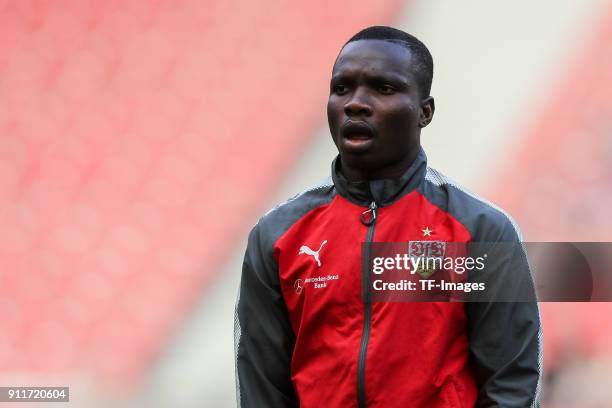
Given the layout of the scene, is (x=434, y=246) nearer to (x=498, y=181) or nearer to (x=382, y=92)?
(x=382, y=92)

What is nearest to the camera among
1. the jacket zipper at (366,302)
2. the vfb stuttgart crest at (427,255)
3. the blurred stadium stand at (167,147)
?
the jacket zipper at (366,302)

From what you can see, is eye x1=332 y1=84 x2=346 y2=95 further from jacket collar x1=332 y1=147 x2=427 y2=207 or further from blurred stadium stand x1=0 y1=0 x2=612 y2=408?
blurred stadium stand x1=0 y1=0 x2=612 y2=408

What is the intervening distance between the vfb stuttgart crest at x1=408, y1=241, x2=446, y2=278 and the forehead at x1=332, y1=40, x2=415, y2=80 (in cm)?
31

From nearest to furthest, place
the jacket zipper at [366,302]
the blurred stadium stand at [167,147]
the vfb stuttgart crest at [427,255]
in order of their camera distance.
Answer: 1. the jacket zipper at [366,302]
2. the vfb stuttgart crest at [427,255]
3. the blurred stadium stand at [167,147]

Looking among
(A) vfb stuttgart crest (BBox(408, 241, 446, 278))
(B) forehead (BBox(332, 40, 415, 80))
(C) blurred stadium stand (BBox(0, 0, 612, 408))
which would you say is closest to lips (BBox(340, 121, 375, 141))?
(B) forehead (BBox(332, 40, 415, 80))

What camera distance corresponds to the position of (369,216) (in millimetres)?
1921

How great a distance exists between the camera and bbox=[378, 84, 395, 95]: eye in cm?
193

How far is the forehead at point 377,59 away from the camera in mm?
1929

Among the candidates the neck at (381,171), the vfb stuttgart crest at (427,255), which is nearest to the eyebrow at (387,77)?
the neck at (381,171)

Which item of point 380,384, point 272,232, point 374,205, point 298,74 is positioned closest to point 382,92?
point 374,205

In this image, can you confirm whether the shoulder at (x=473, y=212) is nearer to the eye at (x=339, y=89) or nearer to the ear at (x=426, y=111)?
the ear at (x=426, y=111)

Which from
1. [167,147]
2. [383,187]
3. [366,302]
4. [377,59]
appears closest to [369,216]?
[383,187]

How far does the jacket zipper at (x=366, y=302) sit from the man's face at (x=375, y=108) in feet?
0.28

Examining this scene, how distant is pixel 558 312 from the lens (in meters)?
2.46
